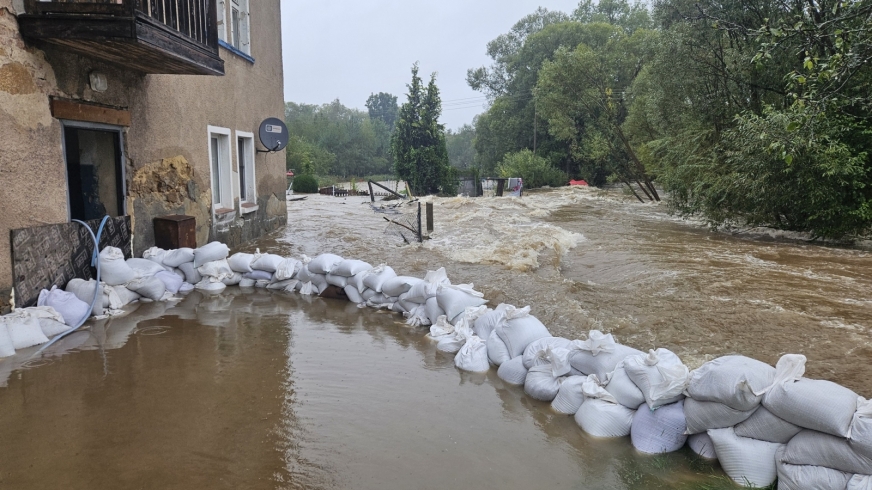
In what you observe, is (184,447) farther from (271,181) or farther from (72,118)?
(271,181)

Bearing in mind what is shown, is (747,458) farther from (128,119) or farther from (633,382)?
(128,119)

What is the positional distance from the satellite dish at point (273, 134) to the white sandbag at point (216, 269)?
396cm

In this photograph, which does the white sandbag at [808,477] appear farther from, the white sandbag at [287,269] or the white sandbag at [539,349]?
the white sandbag at [287,269]

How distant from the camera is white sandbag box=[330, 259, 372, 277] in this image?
6.40 m

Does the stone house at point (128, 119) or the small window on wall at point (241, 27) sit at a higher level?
the small window on wall at point (241, 27)

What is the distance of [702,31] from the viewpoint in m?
12.8

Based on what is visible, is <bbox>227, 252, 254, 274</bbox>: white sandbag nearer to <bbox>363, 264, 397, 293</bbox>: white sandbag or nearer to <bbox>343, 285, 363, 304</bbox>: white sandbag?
<bbox>343, 285, 363, 304</bbox>: white sandbag

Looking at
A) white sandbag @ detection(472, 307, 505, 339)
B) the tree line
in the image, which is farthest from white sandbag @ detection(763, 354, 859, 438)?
the tree line

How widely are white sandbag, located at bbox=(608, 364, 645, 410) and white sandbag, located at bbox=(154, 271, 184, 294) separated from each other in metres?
4.86

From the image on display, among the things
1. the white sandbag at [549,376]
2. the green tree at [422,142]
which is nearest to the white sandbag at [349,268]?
the white sandbag at [549,376]

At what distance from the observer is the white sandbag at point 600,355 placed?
3623 mm

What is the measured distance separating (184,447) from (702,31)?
44.1 feet

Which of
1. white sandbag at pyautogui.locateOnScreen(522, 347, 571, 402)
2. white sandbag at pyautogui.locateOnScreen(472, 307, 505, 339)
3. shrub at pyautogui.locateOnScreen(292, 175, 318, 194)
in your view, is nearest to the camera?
white sandbag at pyautogui.locateOnScreen(522, 347, 571, 402)

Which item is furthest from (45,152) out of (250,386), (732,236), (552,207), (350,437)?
(552,207)
